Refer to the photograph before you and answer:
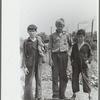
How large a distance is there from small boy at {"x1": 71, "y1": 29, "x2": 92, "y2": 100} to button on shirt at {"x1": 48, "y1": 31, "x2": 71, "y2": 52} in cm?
4

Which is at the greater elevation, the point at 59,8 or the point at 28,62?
the point at 59,8

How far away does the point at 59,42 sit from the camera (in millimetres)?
1244

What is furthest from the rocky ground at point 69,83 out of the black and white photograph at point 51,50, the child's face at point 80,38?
the child's face at point 80,38

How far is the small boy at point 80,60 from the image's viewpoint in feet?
4.00

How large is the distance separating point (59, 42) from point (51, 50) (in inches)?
2.2

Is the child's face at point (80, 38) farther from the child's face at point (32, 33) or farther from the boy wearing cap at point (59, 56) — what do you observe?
the child's face at point (32, 33)

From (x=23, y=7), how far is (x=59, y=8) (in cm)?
19

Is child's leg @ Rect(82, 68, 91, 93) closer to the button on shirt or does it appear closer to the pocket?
the button on shirt

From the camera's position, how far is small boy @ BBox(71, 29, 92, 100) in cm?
122

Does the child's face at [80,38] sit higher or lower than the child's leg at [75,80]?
higher

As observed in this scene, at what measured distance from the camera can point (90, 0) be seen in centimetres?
124

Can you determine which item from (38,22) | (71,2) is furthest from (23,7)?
(71,2)

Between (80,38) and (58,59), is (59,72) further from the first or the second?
(80,38)

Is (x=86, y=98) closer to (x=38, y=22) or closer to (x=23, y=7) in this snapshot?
(x=38, y=22)
